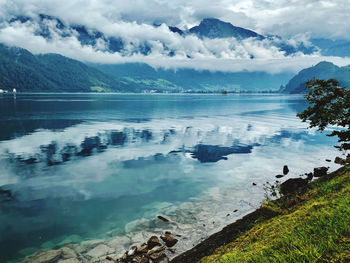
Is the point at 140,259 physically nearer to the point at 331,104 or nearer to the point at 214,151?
the point at 331,104

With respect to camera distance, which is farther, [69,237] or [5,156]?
[5,156]

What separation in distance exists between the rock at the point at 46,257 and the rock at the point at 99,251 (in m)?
2.30

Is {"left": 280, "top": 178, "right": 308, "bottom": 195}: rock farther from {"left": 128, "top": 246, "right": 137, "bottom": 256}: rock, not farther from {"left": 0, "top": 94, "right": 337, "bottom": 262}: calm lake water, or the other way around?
{"left": 128, "top": 246, "right": 137, "bottom": 256}: rock

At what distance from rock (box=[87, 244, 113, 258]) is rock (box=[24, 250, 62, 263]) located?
2.30m

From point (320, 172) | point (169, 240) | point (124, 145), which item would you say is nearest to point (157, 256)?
point (169, 240)

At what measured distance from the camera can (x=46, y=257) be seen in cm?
1895

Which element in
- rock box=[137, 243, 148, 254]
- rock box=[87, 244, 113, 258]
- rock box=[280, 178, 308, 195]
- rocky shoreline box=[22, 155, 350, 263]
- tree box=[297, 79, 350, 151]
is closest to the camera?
rocky shoreline box=[22, 155, 350, 263]

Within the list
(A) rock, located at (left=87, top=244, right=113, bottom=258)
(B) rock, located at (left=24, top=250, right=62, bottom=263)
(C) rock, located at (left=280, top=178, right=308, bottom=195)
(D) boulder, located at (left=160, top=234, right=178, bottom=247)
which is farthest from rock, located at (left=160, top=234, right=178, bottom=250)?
(C) rock, located at (left=280, top=178, right=308, bottom=195)

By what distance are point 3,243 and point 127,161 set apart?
26.9 metres

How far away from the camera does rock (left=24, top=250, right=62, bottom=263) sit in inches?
730

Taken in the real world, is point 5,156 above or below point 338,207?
below

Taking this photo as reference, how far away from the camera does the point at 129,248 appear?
19438mm

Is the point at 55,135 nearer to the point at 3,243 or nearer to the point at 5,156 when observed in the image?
the point at 5,156

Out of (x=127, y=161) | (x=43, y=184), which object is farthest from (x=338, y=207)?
(x=127, y=161)
